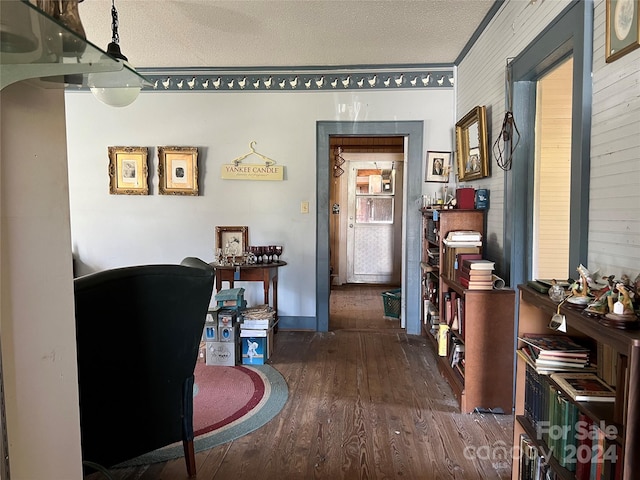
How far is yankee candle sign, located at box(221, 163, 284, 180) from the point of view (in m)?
3.82

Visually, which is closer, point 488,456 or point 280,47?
point 488,456

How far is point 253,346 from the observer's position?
3080 millimetres

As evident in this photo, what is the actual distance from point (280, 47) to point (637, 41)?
261cm

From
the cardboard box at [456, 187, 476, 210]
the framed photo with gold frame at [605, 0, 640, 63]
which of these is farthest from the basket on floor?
the framed photo with gold frame at [605, 0, 640, 63]

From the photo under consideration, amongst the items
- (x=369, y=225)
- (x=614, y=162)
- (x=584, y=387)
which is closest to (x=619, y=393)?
(x=584, y=387)

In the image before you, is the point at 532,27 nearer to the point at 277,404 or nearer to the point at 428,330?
the point at 428,330

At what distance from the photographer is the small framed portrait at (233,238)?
391cm

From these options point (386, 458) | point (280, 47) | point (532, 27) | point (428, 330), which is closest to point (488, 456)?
point (386, 458)

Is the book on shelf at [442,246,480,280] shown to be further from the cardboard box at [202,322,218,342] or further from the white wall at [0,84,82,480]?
the white wall at [0,84,82,480]

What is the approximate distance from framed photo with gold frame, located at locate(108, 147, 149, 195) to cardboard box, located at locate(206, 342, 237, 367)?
1.81 meters

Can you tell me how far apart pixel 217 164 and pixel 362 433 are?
2780 mm

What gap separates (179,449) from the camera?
6.64ft

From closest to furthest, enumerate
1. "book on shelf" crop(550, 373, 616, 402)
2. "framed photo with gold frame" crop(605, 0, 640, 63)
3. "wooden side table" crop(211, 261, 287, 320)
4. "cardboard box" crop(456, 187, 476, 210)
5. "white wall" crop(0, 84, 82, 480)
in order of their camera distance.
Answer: "white wall" crop(0, 84, 82, 480) < "book on shelf" crop(550, 373, 616, 402) < "framed photo with gold frame" crop(605, 0, 640, 63) < "cardboard box" crop(456, 187, 476, 210) < "wooden side table" crop(211, 261, 287, 320)

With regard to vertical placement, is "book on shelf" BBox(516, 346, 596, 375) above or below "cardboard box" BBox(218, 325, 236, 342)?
above
